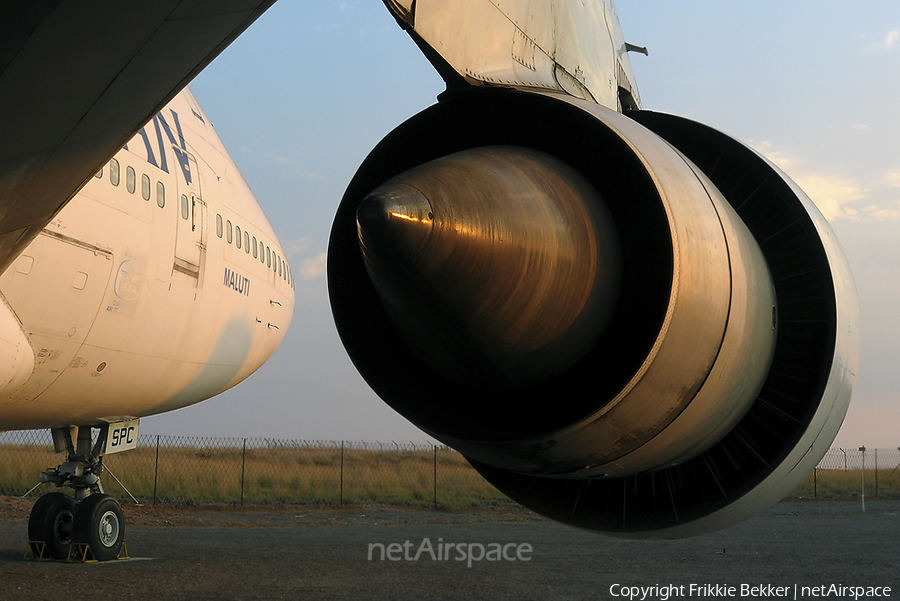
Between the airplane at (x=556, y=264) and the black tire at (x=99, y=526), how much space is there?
689cm

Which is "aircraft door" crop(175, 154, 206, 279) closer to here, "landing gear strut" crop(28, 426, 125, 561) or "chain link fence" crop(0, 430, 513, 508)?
"landing gear strut" crop(28, 426, 125, 561)

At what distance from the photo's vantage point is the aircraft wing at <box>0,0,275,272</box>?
83.8 inches

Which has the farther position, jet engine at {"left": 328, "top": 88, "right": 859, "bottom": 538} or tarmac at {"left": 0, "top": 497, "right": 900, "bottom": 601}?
tarmac at {"left": 0, "top": 497, "right": 900, "bottom": 601}

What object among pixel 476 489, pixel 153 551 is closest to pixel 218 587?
pixel 153 551

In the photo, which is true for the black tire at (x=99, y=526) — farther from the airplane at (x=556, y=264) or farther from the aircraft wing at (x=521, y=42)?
the aircraft wing at (x=521, y=42)

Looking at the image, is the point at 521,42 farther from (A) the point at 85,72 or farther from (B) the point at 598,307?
(A) the point at 85,72

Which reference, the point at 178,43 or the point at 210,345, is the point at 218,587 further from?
the point at 178,43

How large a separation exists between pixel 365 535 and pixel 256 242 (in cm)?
678

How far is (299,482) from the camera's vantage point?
25.3 metres

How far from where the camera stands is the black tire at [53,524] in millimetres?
9508

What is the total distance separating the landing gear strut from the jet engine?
7.74m

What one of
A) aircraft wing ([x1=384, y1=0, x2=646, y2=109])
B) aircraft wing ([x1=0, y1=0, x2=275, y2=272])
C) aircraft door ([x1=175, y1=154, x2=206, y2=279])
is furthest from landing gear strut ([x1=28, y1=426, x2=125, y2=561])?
aircraft wing ([x1=384, y1=0, x2=646, y2=109])

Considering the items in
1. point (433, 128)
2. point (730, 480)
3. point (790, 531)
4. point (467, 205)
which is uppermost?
point (433, 128)

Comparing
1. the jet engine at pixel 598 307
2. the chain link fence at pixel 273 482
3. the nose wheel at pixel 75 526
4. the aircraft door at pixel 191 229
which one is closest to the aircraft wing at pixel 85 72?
the jet engine at pixel 598 307
